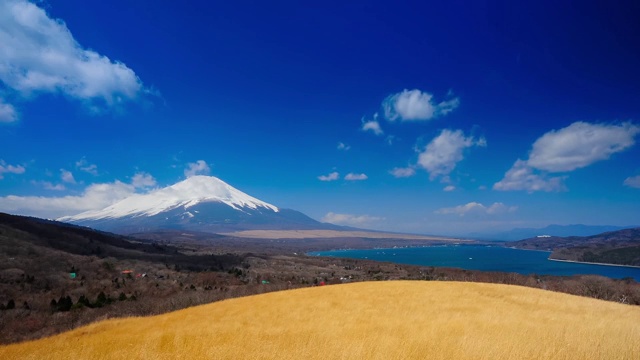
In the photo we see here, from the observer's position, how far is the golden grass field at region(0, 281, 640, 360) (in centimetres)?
1078

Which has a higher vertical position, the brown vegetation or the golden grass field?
the golden grass field

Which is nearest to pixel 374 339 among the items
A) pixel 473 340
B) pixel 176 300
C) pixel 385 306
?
pixel 473 340

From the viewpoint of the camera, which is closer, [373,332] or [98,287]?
[373,332]

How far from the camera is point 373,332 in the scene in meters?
14.0

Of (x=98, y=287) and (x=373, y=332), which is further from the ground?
(x=373, y=332)

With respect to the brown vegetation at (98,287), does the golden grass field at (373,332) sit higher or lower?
higher

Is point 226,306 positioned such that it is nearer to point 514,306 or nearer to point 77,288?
point 514,306

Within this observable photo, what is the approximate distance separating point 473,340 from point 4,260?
231 feet

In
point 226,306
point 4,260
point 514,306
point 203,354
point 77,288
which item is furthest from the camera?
point 4,260

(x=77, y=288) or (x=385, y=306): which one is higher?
(x=385, y=306)

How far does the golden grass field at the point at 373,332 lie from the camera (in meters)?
10.8

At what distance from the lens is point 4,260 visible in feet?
183

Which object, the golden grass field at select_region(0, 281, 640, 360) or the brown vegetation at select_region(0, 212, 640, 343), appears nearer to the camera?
the golden grass field at select_region(0, 281, 640, 360)

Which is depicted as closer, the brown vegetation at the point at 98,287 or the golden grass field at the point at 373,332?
the golden grass field at the point at 373,332
